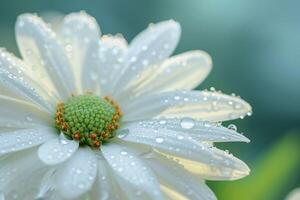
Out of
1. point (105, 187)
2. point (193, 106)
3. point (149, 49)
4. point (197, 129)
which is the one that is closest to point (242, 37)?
point (149, 49)

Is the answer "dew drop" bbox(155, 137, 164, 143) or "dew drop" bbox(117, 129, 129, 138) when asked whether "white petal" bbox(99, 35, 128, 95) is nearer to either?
"dew drop" bbox(117, 129, 129, 138)

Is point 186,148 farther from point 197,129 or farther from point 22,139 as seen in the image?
point 22,139

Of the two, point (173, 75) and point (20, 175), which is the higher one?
point (173, 75)

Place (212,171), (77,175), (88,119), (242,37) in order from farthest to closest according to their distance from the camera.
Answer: (242,37)
(88,119)
(212,171)
(77,175)

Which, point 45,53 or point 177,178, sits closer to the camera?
point 177,178

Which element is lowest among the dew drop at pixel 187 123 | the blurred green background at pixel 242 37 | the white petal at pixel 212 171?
the blurred green background at pixel 242 37

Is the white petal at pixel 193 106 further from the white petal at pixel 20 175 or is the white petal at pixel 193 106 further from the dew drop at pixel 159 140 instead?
the white petal at pixel 20 175

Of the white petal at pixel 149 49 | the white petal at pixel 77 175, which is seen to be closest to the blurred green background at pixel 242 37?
the white petal at pixel 149 49
